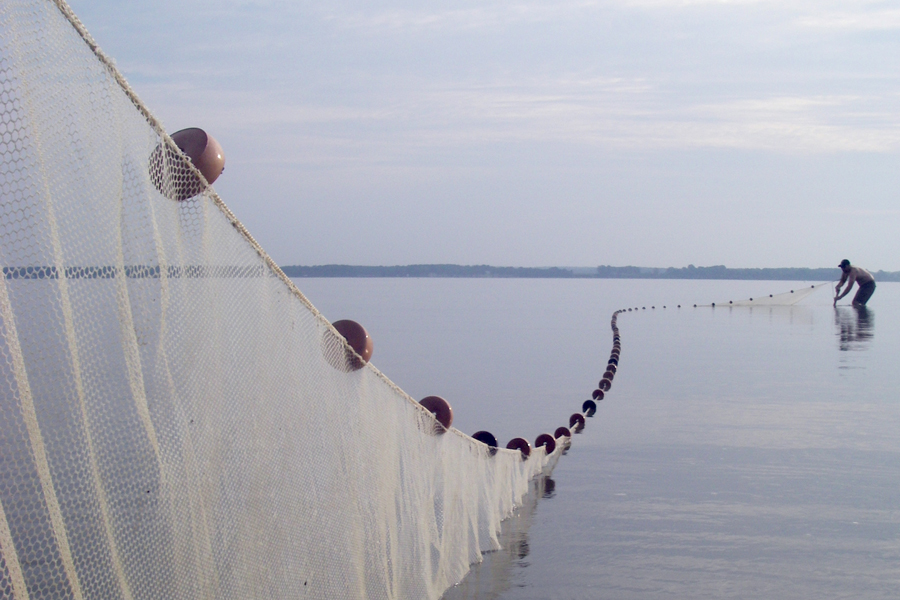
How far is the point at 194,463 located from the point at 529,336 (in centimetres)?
2436

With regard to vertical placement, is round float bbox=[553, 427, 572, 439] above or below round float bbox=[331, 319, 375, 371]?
below

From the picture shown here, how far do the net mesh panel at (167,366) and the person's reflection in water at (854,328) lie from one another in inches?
812

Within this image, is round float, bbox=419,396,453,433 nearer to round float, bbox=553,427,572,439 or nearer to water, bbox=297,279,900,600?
water, bbox=297,279,900,600

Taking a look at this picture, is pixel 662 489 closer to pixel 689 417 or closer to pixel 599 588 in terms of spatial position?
pixel 599 588

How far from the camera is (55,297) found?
2.69 metres

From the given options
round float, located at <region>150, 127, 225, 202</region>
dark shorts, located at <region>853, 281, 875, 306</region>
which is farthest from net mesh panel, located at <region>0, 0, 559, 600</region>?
dark shorts, located at <region>853, 281, 875, 306</region>

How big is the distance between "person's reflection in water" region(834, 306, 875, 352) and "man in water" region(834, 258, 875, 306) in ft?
2.18

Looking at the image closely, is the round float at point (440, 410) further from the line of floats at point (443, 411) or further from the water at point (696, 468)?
the water at point (696, 468)

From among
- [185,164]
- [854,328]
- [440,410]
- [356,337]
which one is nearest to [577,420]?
[440,410]

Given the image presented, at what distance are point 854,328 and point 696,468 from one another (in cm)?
2366

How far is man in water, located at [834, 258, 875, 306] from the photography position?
37625 millimetres

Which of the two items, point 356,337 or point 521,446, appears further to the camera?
point 521,446

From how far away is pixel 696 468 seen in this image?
9.05m

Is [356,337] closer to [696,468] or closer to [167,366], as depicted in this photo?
[167,366]
